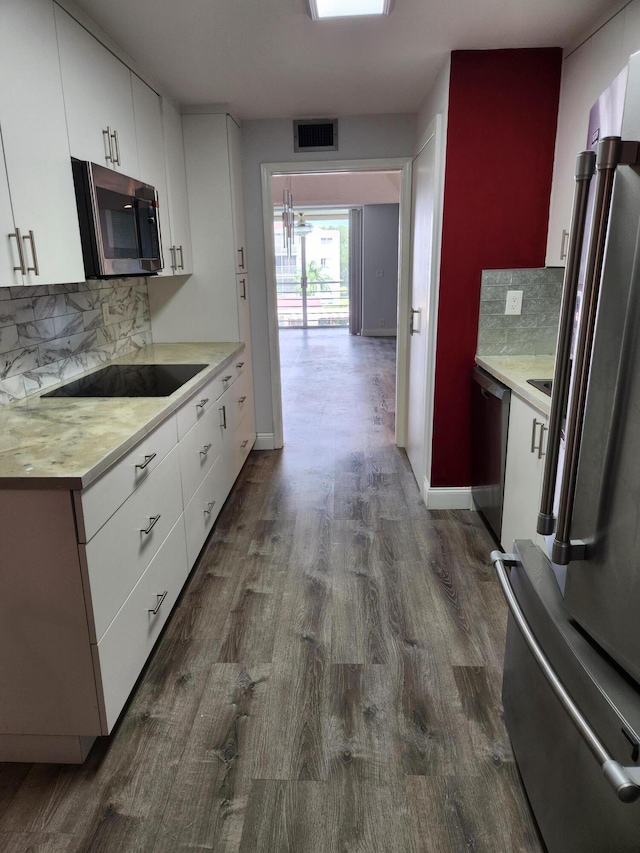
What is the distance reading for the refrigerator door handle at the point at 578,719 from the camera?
85 cm

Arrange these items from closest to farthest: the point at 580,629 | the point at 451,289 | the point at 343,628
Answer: the point at 580,629 < the point at 343,628 < the point at 451,289

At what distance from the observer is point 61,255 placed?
1997 mm

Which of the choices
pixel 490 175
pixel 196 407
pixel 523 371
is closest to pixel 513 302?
pixel 523 371

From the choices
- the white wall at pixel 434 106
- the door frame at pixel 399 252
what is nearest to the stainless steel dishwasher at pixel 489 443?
the door frame at pixel 399 252

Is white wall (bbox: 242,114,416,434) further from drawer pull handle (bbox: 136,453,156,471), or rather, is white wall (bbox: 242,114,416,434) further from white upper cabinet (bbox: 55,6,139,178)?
drawer pull handle (bbox: 136,453,156,471)

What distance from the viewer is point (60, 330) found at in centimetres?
263

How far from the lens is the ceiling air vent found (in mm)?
3750

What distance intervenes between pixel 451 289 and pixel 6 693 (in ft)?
8.47

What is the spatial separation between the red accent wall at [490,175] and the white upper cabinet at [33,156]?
1791mm

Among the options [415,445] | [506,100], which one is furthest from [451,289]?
[415,445]

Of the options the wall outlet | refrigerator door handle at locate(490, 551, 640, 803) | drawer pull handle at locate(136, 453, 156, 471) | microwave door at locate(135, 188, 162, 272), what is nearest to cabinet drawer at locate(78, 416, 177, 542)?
drawer pull handle at locate(136, 453, 156, 471)

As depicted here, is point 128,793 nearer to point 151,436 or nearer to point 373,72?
point 151,436

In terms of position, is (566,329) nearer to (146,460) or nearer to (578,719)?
(578,719)

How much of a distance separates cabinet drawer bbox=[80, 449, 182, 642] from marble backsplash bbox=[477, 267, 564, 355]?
179cm
